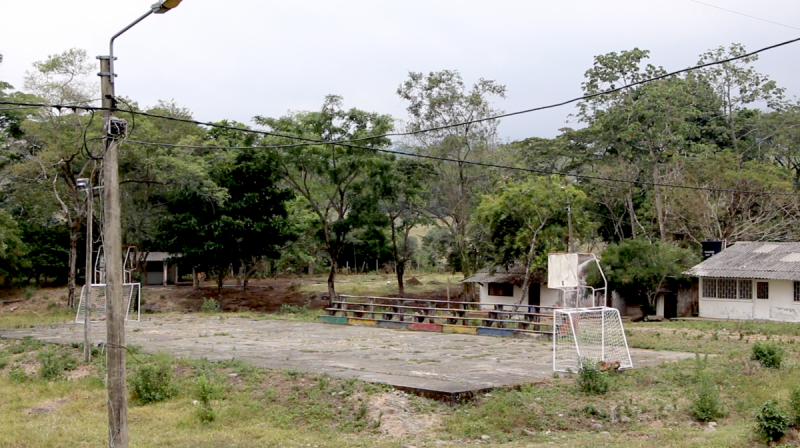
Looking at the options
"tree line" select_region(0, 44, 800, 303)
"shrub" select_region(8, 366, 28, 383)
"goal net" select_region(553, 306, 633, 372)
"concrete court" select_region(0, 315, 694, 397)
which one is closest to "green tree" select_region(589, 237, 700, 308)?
"tree line" select_region(0, 44, 800, 303)

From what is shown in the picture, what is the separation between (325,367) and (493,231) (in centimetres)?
2024

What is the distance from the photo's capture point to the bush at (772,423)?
9844 mm

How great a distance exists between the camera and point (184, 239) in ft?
124

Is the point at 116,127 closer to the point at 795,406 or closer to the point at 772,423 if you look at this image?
the point at 772,423

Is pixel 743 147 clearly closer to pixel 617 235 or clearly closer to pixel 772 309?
pixel 617 235

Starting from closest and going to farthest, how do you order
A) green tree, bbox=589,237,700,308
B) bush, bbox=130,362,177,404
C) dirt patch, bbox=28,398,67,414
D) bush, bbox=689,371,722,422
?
bush, bbox=689,371,722,422
dirt patch, bbox=28,398,67,414
bush, bbox=130,362,177,404
green tree, bbox=589,237,700,308

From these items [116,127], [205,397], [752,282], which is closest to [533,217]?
[752,282]

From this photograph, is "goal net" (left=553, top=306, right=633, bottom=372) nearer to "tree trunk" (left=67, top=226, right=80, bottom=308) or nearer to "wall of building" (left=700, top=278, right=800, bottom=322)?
"wall of building" (left=700, top=278, right=800, bottom=322)

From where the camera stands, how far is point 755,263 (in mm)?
31266

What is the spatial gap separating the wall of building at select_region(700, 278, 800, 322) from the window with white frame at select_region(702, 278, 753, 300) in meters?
0.21

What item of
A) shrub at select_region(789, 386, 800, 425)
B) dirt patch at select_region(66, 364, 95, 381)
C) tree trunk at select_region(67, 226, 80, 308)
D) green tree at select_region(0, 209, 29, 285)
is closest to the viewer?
shrub at select_region(789, 386, 800, 425)

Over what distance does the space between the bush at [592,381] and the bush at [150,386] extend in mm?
7451

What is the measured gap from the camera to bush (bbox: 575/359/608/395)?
12.8 metres

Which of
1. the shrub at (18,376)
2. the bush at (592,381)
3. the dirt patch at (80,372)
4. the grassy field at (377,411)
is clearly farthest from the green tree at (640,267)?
the shrub at (18,376)
